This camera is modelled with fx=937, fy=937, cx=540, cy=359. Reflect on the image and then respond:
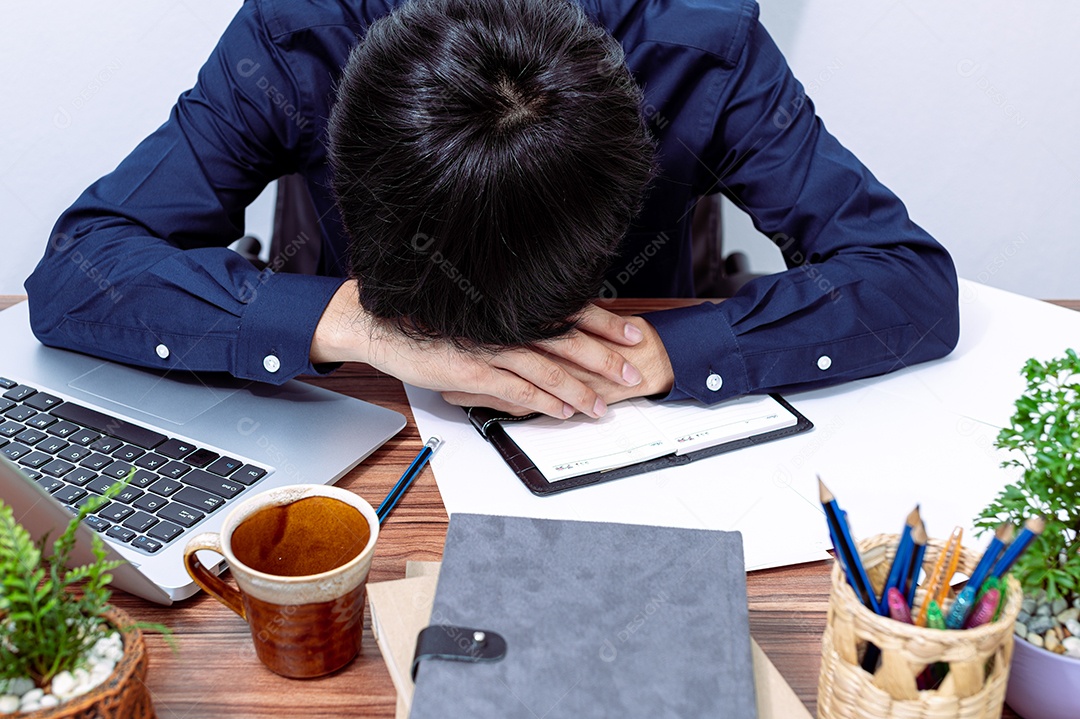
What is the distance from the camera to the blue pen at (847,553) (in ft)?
1.87

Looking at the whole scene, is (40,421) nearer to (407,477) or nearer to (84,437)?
(84,437)

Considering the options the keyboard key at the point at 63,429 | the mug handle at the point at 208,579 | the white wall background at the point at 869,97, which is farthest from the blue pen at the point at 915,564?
the white wall background at the point at 869,97

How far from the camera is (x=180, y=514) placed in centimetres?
83

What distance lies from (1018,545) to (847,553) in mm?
97

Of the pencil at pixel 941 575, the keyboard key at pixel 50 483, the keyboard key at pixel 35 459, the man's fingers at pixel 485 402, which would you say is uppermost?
the pencil at pixel 941 575

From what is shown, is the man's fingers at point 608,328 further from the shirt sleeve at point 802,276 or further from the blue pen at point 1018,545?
the blue pen at point 1018,545

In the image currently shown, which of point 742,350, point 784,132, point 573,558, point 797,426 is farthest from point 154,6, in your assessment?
point 573,558

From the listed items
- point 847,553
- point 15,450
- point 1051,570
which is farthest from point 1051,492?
point 15,450

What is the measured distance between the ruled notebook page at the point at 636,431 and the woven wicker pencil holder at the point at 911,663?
381 mm

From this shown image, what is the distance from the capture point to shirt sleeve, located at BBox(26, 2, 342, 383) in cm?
109

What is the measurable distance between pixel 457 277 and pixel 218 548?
0.32 m

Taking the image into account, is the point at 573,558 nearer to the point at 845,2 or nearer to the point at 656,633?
the point at 656,633

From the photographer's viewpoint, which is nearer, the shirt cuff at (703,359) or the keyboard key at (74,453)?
the keyboard key at (74,453)

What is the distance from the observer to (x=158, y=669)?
A: 71 centimetres
